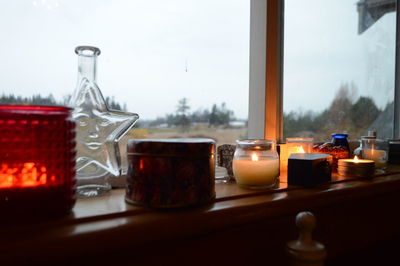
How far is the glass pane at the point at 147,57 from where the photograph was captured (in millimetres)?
748

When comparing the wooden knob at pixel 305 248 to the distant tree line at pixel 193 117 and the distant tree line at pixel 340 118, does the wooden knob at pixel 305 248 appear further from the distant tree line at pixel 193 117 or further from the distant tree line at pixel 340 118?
the distant tree line at pixel 340 118

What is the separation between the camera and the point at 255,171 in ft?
2.70

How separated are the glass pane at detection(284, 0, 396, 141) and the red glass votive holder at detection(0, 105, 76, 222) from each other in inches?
35.5

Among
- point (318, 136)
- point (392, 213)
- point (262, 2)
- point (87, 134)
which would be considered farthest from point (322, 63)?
point (87, 134)

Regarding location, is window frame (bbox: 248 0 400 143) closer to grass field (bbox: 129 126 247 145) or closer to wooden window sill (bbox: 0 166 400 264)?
grass field (bbox: 129 126 247 145)

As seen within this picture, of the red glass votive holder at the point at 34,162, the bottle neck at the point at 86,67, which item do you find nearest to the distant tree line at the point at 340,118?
the bottle neck at the point at 86,67

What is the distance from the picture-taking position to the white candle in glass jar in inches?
32.4

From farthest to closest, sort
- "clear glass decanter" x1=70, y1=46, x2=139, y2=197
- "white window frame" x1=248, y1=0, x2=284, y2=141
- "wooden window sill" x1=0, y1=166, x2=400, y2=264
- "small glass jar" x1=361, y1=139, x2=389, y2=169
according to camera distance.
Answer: "small glass jar" x1=361, y1=139, x2=389, y2=169
"white window frame" x1=248, y1=0, x2=284, y2=141
"clear glass decanter" x1=70, y1=46, x2=139, y2=197
"wooden window sill" x1=0, y1=166, x2=400, y2=264

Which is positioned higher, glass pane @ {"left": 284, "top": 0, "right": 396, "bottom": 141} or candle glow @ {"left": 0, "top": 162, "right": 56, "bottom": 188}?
glass pane @ {"left": 284, "top": 0, "right": 396, "bottom": 141}

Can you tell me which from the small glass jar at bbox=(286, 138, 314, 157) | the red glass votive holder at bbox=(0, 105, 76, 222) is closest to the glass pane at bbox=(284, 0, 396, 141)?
the small glass jar at bbox=(286, 138, 314, 157)

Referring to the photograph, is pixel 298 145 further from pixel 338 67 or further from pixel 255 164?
pixel 338 67

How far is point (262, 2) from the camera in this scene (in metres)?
1.16

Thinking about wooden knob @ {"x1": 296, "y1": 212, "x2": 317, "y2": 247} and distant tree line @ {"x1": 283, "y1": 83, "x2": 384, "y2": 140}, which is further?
distant tree line @ {"x1": 283, "y1": 83, "x2": 384, "y2": 140}

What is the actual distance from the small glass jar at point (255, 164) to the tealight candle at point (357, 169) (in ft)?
1.09
